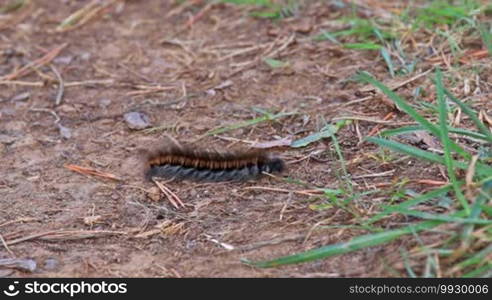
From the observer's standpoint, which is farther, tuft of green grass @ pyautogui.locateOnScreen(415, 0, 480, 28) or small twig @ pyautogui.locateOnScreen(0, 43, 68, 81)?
small twig @ pyautogui.locateOnScreen(0, 43, 68, 81)

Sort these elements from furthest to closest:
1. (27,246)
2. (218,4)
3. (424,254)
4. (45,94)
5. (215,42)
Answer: (218,4)
(215,42)
(45,94)
(27,246)
(424,254)

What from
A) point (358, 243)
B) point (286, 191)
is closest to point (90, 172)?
point (286, 191)

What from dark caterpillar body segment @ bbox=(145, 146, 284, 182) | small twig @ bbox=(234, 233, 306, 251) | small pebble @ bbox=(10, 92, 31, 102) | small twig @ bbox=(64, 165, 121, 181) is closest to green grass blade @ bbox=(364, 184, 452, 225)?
small twig @ bbox=(234, 233, 306, 251)

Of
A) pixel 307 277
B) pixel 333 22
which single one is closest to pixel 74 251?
pixel 307 277

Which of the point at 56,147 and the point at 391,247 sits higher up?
the point at 391,247

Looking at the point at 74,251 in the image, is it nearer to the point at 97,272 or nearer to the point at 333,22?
the point at 97,272

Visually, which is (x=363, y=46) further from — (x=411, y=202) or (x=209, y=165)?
(x=411, y=202)

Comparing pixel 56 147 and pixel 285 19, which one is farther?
pixel 285 19

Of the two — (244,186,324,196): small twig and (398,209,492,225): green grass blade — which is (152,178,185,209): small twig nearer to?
(244,186,324,196): small twig
